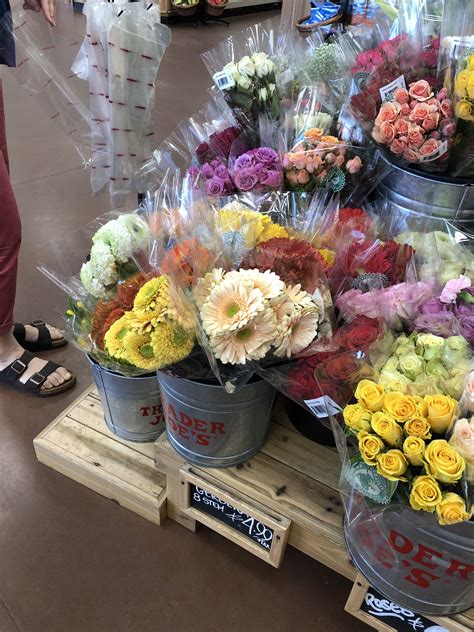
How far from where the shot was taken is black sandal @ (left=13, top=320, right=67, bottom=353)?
2.06 meters

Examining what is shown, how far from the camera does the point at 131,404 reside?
4.45 ft

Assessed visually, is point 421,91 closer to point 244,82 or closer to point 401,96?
point 401,96

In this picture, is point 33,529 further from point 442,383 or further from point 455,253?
point 455,253

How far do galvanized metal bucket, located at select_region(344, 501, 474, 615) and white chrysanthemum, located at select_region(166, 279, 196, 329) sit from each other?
44 cm

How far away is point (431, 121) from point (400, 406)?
74 centimetres

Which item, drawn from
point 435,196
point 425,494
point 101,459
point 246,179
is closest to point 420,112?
point 435,196

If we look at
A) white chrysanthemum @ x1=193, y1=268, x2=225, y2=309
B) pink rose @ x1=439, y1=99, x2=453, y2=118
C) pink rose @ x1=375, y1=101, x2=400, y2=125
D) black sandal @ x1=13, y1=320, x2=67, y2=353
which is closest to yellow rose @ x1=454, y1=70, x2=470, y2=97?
pink rose @ x1=439, y1=99, x2=453, y2=118

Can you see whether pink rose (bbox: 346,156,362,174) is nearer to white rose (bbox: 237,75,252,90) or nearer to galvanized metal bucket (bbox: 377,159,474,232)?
galvanized metal bucket (bbox: 377,159,474,232)

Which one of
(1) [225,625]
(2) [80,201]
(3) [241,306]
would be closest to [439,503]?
(3) [241,306]

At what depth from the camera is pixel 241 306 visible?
85cm

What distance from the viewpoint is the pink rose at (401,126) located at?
1.20m

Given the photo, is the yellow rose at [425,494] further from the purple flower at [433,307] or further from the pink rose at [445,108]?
the pink rose at [445,108]

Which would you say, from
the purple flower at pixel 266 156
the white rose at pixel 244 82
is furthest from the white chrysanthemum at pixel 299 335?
the white rose at pixel 244 82

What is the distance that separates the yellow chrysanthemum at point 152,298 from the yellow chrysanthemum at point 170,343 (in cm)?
3
